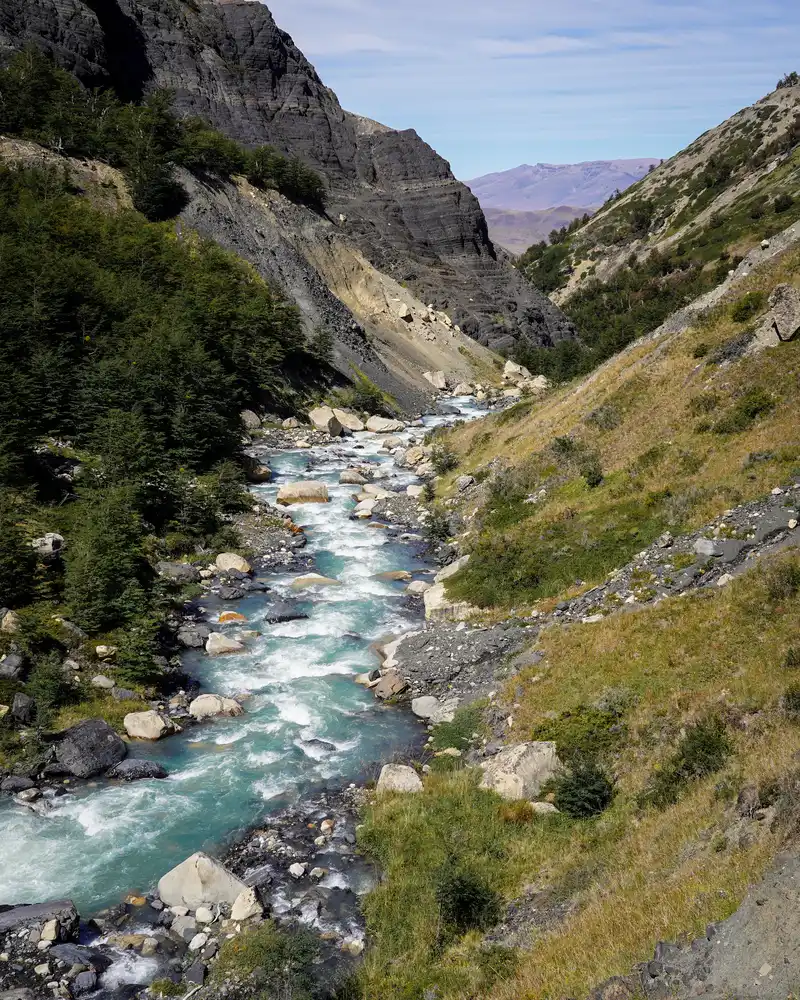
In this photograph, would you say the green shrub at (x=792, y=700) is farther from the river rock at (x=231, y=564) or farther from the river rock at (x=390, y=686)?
the river rock at (x=231, y=564)

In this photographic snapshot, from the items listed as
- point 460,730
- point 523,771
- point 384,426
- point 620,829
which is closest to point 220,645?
point 460,730

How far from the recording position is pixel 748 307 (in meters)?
34.8

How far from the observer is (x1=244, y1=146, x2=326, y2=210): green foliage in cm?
8706

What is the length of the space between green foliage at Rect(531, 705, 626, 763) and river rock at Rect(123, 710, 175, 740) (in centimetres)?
1050

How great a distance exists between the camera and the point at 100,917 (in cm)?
1415

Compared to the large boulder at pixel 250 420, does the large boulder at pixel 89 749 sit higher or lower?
lower

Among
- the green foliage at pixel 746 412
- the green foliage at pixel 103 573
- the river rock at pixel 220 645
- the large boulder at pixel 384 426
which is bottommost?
the river rock at pixel 220 645

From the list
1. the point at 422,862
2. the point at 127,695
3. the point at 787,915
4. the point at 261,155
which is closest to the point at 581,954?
the point at 787,915

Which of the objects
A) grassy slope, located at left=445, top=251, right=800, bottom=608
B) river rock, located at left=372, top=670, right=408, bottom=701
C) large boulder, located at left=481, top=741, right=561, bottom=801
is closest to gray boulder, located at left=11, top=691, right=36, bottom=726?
river rock, located at left=372, top=670, right=408, bottom=701

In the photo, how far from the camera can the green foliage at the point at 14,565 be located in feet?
77.4

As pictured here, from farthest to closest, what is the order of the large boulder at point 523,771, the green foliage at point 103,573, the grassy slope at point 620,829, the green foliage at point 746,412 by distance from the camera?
the green foliage at point 746,412 → the green foliage at point 103,573 → the large boulder at point 523,771 → the grassy slope at point 620,829

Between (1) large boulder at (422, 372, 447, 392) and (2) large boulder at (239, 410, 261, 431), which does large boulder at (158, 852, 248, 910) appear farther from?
(1) large boulder at (422, 372, 447, 392)

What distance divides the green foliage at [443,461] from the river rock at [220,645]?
2423 cm

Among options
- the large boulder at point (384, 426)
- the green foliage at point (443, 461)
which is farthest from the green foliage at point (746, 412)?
the large boulder at point (384, 426)
